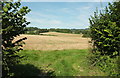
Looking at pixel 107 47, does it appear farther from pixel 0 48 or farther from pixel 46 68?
pixel 0 48

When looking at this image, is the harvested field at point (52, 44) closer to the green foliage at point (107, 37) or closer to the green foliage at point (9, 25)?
the green foliage at point (107, 37)

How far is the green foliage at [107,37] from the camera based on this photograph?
12242mm

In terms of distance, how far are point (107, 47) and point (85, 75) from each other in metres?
3.23

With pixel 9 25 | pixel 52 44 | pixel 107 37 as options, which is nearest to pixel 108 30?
pixel 107 37

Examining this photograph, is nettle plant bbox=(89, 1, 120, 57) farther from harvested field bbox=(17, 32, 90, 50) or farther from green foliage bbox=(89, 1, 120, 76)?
harvested field bbox=(17, 32, 90, 50)

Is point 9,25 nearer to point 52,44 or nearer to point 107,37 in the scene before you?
point 107,37

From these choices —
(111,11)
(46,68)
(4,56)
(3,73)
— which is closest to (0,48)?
(4,56)

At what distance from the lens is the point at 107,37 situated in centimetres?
1349

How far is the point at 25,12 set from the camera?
276 inches

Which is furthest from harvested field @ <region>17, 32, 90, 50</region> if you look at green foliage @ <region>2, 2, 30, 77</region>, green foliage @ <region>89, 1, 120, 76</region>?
green foliage @ <region>2, 2, 30, 77</region>

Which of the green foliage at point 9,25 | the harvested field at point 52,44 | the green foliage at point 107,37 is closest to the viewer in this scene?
the green foliage at point 9,25

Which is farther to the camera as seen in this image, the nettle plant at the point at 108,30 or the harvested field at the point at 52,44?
the harvested field at the point at 52,44

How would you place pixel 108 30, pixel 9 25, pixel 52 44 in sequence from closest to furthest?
pixel 9 25
pixel 108 30
pixel 52 44

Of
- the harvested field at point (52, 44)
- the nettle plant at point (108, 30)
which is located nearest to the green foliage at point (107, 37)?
the nettle plant at point (108, 30)
